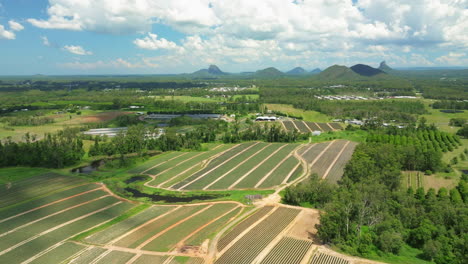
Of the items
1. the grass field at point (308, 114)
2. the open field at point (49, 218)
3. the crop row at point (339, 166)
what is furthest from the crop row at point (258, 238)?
the grass field at point (308, 114)

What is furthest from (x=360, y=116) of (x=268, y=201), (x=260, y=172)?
(x=268, y=201)

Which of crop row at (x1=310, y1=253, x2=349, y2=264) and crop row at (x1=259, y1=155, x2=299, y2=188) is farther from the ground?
crop row at (x1=259, y1=155, x2=299, y2=188)

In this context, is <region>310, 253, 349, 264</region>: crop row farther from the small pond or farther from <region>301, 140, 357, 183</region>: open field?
the small pond

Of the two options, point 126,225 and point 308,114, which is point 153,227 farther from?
point 308,114

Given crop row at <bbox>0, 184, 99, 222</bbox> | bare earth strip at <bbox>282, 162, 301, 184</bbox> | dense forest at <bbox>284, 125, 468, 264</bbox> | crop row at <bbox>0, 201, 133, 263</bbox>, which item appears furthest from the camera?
bare earth strip at <bbox>282, 162, 301, 184</bbox>

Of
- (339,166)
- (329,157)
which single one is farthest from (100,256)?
(329,157)

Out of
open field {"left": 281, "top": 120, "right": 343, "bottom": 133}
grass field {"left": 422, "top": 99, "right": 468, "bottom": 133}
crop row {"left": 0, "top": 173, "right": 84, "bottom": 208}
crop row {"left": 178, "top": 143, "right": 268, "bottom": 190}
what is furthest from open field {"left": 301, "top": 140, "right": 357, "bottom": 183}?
grass field {"left": 422, "top": 99, "right": 468, "bottom": 133}

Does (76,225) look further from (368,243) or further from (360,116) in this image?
(360,116)
